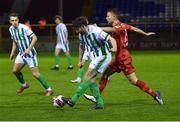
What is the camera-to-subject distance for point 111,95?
41.2 ft

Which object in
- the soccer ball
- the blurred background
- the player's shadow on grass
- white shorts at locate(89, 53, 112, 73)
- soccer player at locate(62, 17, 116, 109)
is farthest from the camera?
the blurred background

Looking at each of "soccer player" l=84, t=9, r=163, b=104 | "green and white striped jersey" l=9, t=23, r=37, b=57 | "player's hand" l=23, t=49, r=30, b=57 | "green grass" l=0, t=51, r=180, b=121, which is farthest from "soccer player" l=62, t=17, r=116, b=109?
"green and white striped jersey" l=9, t=23, r=37, b=57

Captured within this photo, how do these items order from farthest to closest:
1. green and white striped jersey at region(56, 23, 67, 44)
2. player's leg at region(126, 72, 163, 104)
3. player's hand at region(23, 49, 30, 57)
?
green and white striped jersey at region(56, 23, 67, 44), player's hand at region(23, 49, 30, 57), player's leg at region(126, 72, 163, 104)

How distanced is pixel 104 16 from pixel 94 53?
29.0m

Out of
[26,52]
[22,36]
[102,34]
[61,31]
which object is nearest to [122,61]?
[102,34]

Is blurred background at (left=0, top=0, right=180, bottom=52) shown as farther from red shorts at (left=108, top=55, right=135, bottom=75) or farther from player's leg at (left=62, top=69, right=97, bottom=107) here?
player's leg at (left=62, top=69, right=97, bottom=107)

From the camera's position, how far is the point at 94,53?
1017 centimetres

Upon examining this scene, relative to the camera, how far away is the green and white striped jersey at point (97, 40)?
9.89 meters

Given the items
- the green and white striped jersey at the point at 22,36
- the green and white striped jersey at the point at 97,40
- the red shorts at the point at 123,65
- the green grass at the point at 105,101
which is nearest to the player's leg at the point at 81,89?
the green grass at the point at 105,101

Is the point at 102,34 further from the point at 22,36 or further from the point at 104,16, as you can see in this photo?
the point at 104,16

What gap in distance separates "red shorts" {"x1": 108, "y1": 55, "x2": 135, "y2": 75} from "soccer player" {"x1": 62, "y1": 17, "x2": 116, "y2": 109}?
62cm

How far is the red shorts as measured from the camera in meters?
10.8

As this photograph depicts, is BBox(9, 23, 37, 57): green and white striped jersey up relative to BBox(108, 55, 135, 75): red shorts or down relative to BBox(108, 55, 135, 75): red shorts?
up

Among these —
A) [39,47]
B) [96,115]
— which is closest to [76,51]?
[39,47]
